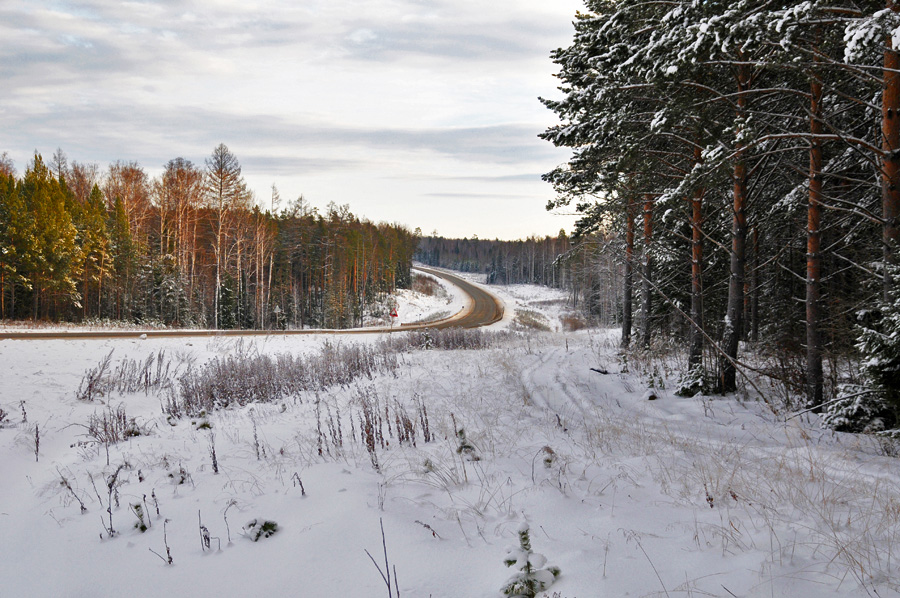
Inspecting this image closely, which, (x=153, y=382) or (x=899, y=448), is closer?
(x=899, y=448)

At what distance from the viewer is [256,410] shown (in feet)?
26.9

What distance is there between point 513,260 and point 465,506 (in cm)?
10001

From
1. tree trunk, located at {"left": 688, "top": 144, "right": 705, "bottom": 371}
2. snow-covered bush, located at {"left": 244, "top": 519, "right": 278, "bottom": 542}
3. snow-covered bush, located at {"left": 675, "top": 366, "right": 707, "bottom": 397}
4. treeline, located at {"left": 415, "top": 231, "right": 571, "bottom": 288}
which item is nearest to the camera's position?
snow-covered bush, located at {"left": 244, "top": 519, "right": 278, "bottom": 542}

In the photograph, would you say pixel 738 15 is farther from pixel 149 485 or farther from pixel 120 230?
pixel 120 230

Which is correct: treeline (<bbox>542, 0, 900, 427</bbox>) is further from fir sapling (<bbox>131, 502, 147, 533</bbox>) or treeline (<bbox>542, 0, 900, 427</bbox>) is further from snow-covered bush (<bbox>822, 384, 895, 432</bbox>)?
fir sapling (<bbox>131, 502, 147, 533</bbox>)

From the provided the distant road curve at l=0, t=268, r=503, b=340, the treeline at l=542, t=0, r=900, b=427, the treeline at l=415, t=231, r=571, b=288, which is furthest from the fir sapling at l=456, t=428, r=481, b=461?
the treeline at l=415, t=231, r=571, b=288

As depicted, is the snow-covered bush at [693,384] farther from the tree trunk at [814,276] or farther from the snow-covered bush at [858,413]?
the snow-covered bush at [858,413]

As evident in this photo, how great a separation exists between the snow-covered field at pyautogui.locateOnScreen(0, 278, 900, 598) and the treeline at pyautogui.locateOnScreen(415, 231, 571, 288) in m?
59.4

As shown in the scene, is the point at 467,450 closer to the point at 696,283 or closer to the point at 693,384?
the point at 693,384

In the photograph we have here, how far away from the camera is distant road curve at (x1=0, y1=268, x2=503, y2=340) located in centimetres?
1532

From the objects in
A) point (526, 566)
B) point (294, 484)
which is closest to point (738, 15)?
point (526, 566)

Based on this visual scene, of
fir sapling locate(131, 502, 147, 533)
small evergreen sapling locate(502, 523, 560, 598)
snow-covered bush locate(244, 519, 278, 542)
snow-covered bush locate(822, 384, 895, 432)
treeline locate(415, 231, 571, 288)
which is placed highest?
treeline locate(415, 231, 571, 288)

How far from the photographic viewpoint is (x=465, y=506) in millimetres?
3664

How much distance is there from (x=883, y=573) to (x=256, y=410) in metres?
8.22
